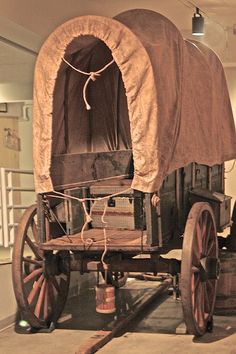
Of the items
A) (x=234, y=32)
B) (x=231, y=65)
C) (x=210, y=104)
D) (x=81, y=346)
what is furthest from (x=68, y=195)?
(x=231, y=65)

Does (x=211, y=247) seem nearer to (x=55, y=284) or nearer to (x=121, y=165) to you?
(x=121, y=165)

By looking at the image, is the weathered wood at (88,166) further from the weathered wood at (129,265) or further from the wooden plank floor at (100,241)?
the weathered wood at (129,265)

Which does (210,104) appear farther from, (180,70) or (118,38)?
(118,38)

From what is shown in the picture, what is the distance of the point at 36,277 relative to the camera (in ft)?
17.4

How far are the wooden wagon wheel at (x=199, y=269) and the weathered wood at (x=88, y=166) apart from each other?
1069 millimetres

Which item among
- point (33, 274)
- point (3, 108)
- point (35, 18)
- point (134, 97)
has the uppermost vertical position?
point (35, 18)

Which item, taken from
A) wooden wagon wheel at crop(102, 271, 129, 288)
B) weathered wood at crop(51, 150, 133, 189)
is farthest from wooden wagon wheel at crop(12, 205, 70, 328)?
wooden wagon wheel at crop(102, 271, 129, 288)

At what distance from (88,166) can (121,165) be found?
34cm

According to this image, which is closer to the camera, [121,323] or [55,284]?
[121,323]

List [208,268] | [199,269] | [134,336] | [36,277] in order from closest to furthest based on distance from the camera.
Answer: [199,269] → [208,268] → [134,336] → [36,277]

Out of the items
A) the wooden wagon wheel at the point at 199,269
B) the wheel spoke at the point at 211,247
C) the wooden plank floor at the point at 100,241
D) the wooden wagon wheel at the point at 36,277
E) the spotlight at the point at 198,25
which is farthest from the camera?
the spotlight at the point at 198,25

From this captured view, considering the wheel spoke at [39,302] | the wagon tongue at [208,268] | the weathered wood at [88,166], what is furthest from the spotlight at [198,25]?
the wheel spoke at [39,302]

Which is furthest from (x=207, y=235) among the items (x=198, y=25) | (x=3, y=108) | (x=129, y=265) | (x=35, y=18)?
(x=3, y=108)

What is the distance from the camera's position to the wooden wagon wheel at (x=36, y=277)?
193 inches
